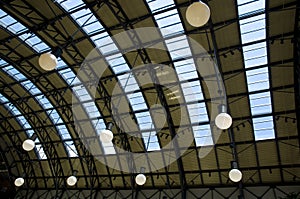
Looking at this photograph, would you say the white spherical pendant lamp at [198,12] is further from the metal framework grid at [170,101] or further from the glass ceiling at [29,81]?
the glass ceiling at [29,81]

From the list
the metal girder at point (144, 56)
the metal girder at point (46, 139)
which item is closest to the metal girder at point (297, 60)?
the metal girder at point (144, 56)

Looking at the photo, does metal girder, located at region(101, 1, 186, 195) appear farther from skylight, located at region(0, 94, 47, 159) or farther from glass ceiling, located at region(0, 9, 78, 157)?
skylight, located at region(0, 94, 47, 159)

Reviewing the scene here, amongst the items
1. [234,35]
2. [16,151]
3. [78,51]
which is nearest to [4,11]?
[78,51]

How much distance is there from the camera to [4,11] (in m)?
12.6

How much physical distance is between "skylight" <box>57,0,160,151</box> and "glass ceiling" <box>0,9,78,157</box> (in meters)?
3.01

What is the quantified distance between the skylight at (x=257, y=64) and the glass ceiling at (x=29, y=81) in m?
10.3

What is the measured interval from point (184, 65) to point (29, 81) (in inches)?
428

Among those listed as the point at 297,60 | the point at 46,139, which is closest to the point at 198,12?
the point at 297,60

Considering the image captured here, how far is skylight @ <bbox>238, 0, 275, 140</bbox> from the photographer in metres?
10.8

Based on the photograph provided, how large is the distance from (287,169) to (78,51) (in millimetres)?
13080

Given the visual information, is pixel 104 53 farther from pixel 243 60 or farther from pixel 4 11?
pixel 243 60

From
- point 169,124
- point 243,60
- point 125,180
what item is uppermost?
point 243,60

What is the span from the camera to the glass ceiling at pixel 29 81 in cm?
1385

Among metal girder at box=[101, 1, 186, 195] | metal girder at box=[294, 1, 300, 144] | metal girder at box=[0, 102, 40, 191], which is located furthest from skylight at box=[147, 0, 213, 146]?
metal girder at box=[0, 102, 40, 191]
